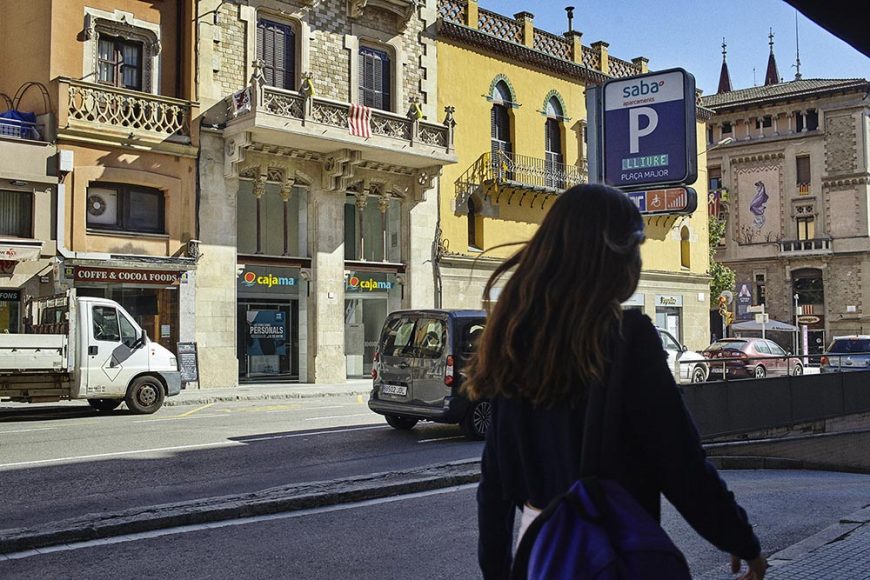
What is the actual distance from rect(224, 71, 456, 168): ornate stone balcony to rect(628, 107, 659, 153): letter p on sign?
1724 cm

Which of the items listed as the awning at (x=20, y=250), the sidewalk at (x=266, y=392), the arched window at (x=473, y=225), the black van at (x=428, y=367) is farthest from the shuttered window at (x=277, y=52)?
the black van at (x=428, y=367)

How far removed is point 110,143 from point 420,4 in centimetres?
1219

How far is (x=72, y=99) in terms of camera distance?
22328 mm

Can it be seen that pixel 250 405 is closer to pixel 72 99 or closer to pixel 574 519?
pixel 72 99

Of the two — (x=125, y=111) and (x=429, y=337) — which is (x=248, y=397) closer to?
(x=125, y=111)

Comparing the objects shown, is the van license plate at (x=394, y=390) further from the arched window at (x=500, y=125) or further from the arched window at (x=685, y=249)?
the arched window at (x=685, y=249)

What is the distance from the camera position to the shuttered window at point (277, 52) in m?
26.6

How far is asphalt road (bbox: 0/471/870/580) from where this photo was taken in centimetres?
603

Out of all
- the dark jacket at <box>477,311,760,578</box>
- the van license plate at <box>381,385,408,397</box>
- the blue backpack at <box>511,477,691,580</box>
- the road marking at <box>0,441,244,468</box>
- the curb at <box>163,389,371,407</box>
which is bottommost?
the curb at <box>163,389,371,407</box>

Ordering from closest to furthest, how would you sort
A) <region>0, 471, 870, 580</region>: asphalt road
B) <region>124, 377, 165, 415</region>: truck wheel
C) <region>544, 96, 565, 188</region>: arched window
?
<region>0, 471, 870, 580</region>: asphalt road < <region>124, 377, 165, 415</region>: truck wheel < <region>544, 96, 565, 188</region>: arched window

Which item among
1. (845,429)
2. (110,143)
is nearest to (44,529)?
(845,429)

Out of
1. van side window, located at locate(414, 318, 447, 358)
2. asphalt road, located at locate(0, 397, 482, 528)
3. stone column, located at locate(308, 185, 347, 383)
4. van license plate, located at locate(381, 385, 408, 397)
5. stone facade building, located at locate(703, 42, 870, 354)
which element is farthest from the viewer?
stone facade building, located at locate(703, 42, 870, 354)

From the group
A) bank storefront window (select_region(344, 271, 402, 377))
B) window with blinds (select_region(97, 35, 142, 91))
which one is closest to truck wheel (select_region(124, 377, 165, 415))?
window with blinds (select_region(97, 35, 142, 91))

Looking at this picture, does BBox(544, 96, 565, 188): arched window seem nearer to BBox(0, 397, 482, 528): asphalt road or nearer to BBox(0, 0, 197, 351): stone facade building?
BBox(0, 0, 197, 351): stone facade building
